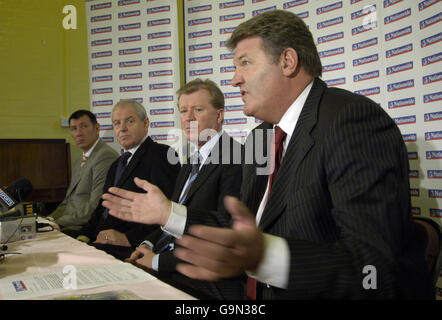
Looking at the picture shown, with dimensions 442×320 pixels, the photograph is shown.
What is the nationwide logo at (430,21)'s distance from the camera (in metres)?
2.51

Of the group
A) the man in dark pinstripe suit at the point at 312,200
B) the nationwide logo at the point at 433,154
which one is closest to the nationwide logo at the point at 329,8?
the nationwide logo at the point at 433,154

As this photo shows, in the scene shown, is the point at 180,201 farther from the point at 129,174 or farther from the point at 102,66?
the point at 102,66

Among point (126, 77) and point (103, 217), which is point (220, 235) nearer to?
point (103, 217)

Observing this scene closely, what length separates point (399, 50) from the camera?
2.92m

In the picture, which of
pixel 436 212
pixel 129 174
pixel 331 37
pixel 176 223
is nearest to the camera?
pixel 176 223

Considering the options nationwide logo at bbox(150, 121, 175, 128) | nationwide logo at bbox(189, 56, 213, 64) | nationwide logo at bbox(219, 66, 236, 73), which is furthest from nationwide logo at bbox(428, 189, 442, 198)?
nationwide logo at bbox(150, 121, 175, 128)

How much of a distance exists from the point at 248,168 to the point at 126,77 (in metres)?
3.85

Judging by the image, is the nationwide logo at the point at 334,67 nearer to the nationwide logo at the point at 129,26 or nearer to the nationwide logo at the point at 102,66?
the nationwide logo at the point at 129,26

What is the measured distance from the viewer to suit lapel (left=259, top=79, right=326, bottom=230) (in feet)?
3.79

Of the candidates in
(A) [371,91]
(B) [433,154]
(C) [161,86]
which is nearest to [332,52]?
(A) [371,91]

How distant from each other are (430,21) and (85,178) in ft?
10.5

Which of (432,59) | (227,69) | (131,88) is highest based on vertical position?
(227,69)

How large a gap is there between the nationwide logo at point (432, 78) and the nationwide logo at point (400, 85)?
0.13 meters

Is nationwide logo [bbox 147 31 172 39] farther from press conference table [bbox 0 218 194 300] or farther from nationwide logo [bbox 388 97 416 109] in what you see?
press conference table [bbox 0 218 194 300]
